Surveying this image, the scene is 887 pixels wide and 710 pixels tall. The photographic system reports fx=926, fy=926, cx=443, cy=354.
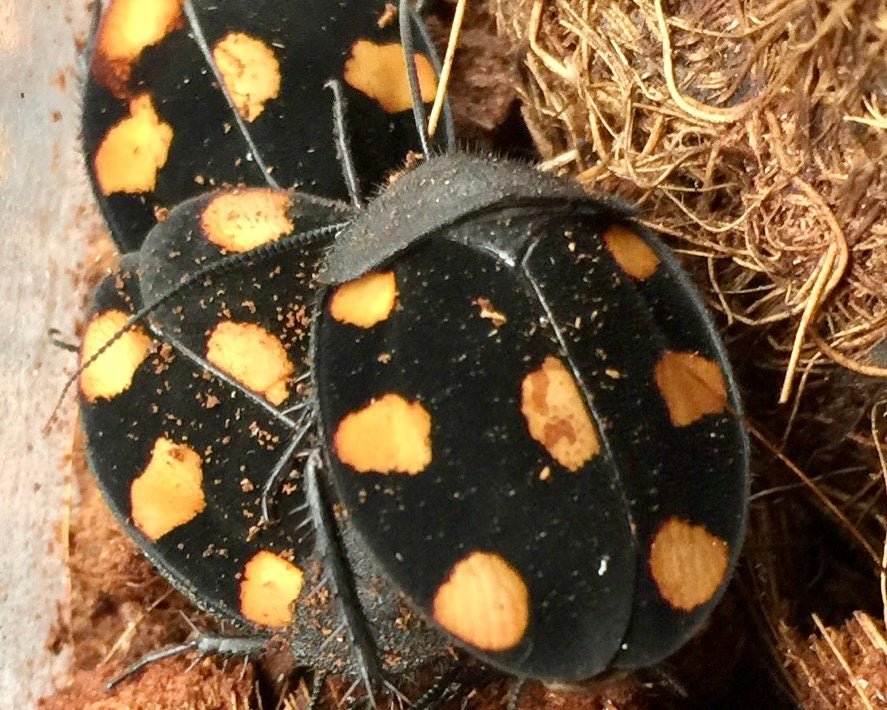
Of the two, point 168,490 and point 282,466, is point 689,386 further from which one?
point 168,490

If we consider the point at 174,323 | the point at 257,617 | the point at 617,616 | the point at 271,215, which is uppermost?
the point at 271,215

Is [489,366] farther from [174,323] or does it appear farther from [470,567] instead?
[174,323]

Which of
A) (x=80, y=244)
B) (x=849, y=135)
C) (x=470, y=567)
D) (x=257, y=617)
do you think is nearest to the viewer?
(x=470, y=567)

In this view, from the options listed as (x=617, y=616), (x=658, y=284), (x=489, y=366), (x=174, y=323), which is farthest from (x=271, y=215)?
(x=617, y=616)

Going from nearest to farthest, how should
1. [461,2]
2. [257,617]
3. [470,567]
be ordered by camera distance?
[470,567], [257,617], [461,2]

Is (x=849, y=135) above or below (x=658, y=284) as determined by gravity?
above

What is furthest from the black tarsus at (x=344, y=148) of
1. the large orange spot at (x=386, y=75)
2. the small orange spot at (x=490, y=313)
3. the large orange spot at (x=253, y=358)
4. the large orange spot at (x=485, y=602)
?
the large orange spot at (x=485, y=602)

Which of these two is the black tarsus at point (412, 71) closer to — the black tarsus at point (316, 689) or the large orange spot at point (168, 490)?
the large orange spot at point (168, 490)

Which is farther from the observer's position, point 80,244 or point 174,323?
point 80,244
